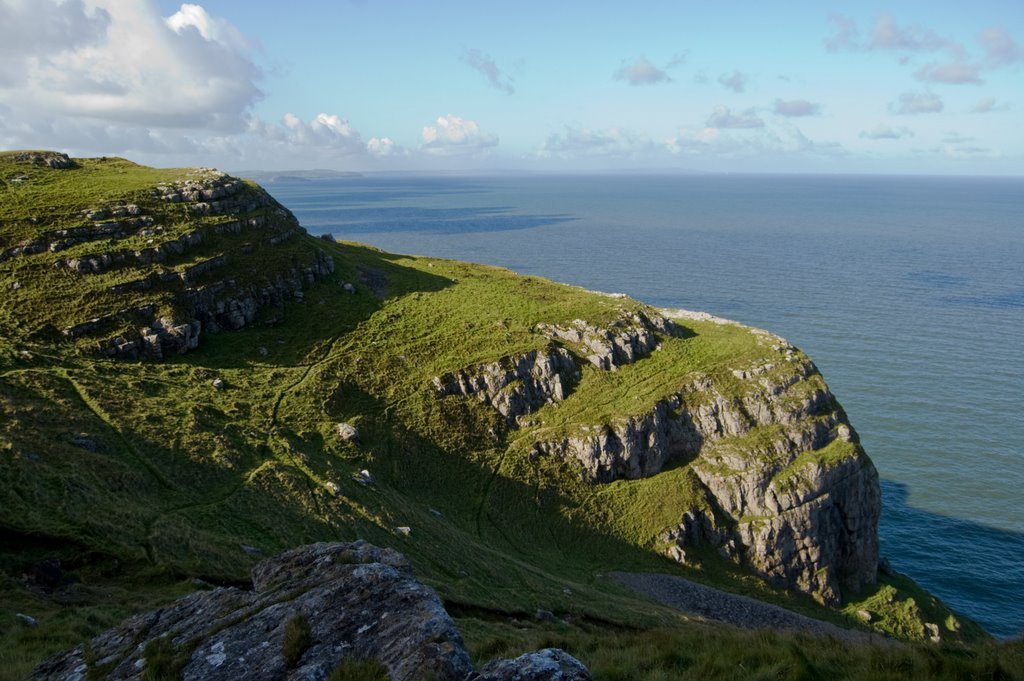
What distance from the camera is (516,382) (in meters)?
81.8

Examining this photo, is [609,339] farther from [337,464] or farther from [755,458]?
[337,464]

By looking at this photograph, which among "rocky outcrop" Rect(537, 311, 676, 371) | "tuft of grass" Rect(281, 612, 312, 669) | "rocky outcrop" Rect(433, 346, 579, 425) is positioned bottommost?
"rocky outcrop" Rect(433, 346, 579, 425)

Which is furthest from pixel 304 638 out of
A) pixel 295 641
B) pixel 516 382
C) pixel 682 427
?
→ pixel 682 427

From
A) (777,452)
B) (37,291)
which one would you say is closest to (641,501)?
(777,452)

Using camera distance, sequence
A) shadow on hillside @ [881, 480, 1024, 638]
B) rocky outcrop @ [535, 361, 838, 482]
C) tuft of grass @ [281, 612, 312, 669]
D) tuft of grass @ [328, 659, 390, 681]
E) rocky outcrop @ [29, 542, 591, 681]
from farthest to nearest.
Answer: rocky outcrop @ [535, 361, 838, 482] < shadow on hillside @ [881, 480, 1024, 638] < tuft of grass @ [281, 612, 312, 669] < rocky outcrop @ [29, 542, 591, 681] < tuft of grass @ [328, 659, 390, 681]

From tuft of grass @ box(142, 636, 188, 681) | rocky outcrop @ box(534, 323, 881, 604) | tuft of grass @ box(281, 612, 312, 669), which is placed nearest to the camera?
tuft of grass @ box(281, 612, 312, 669)

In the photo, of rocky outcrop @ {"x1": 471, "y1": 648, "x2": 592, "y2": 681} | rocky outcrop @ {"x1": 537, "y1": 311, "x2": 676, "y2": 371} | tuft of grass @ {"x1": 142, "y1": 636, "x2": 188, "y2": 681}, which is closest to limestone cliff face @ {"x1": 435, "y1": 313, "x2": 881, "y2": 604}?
rocky outcrop @ {"x1": 537, "y1": 311, "x2": 676, "y2": 371}

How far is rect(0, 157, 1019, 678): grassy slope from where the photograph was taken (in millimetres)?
35438

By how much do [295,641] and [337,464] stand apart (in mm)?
49406

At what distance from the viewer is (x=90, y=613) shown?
2736 centimetres

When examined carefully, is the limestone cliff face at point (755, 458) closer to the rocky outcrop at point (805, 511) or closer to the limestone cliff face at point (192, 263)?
the rocky outcrop at point (805, 511)

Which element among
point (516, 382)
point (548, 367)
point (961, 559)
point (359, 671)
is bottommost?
point (961, 559)

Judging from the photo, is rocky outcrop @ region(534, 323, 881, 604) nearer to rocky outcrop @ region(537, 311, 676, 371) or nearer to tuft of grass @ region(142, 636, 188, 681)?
rocky outcrop @ region(537, 311, 676, 371)

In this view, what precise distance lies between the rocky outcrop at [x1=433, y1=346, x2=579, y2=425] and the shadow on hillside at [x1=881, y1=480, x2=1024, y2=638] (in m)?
48.0
